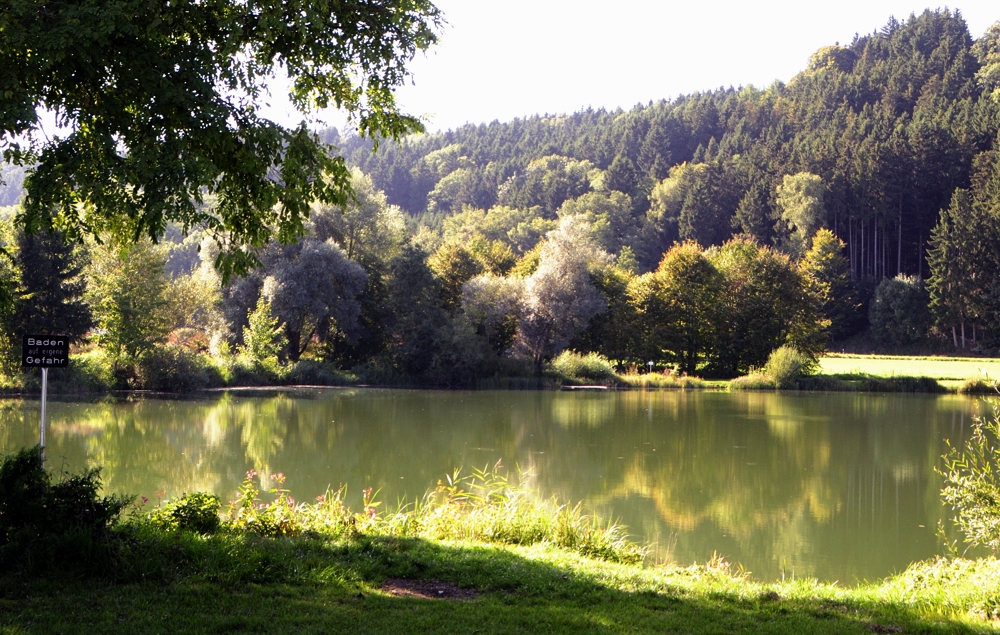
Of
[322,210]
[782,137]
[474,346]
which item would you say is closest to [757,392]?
[474,346]

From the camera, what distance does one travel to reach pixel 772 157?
73188mm

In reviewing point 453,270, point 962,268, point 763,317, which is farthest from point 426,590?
point 962,268

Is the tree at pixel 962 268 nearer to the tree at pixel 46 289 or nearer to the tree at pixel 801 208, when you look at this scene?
the tree at pixel 801 208

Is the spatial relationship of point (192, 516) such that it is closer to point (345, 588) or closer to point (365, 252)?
point (345, 588)

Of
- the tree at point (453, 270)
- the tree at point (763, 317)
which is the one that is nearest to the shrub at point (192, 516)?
the tree at point (453, 270)

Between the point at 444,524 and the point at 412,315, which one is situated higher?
the point at 412,315

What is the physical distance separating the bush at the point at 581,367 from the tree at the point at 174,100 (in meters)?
31.7

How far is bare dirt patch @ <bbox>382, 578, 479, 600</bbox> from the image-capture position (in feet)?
19.9

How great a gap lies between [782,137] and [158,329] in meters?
63.4

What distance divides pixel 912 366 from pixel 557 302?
61.9 ft

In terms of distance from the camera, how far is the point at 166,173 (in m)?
6.13

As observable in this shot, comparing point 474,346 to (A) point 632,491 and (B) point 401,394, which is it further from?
(A) point 632,491

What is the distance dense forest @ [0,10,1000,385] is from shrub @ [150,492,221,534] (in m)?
1.93

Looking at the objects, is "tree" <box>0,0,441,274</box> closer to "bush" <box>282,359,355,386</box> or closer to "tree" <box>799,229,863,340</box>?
"bush" <box>282,359,355,386</box>
